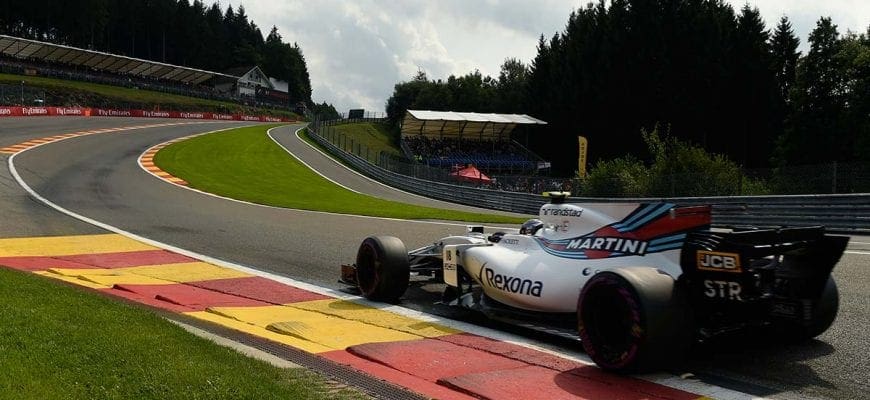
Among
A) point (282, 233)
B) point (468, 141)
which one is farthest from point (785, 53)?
point (282, 233)

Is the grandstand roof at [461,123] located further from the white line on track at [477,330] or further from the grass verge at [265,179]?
the white line on track at [477,330]

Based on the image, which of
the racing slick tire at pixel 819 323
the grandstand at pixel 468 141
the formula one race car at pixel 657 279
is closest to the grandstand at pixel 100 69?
the grandstand at pixel 468 141

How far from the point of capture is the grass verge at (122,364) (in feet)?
13.1

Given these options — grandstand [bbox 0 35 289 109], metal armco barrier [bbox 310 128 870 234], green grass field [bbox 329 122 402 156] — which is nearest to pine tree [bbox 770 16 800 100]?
green grass field [bbox 329 122 402 156]

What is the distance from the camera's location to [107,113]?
238 ft

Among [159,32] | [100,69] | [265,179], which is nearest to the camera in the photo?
[265,179]

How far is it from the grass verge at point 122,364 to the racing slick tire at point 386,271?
253 cm

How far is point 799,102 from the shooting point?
46.2 m

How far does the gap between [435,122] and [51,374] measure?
2285 inches

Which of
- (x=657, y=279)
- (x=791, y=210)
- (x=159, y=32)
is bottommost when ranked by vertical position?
(x=791, y=210)

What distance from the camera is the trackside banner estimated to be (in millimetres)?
55981

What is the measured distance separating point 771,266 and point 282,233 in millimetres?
10658

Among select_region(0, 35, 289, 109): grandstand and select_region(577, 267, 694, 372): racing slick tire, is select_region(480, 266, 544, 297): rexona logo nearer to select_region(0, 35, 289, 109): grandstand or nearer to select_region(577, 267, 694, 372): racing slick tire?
select_region(577, 267, 694, 372): racing slick tire

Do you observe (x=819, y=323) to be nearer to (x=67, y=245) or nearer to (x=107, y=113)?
(x=67, y=245)
